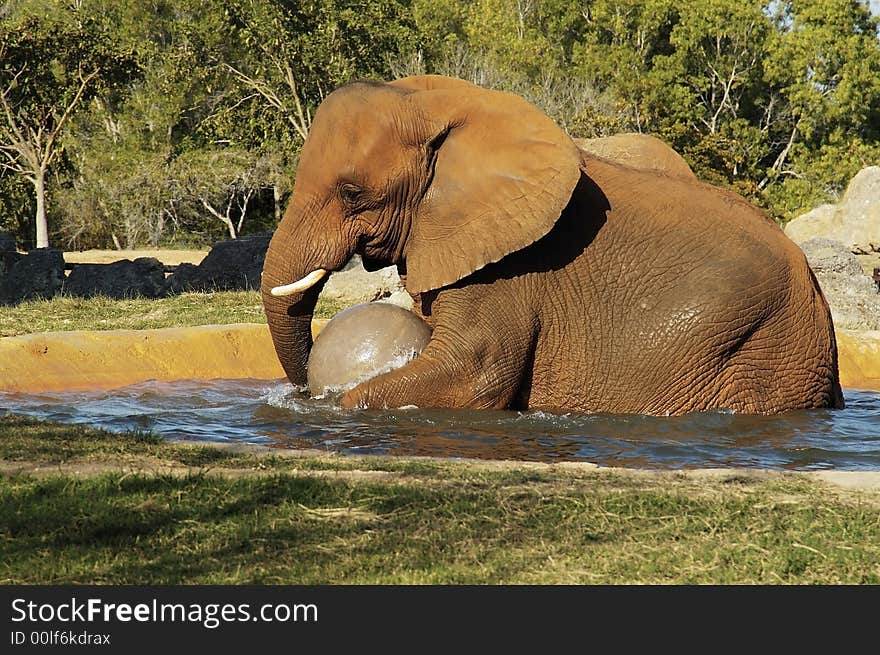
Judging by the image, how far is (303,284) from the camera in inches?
362

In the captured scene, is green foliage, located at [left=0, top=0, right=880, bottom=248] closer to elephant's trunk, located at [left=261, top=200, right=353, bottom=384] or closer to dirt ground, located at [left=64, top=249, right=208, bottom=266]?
dirt ground, located at [left=64, top=249, right=208, bottom=266]

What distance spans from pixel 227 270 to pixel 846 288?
9.59 m

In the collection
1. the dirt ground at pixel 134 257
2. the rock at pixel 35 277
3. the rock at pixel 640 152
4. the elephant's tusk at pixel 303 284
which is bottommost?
the dirt ground at pixel 134 257

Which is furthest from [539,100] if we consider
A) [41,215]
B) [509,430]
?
[509,430]

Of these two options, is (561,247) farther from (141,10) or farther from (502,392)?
(141,10)

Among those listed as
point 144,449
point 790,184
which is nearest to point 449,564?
point 144,449

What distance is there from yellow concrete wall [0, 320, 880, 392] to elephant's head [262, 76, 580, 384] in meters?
2.64

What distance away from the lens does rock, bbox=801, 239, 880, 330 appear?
50.4 feet

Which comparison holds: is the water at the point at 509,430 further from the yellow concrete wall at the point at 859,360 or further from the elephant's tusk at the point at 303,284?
the yellow concrete wall at the point at 859,360

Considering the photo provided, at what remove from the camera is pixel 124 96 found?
2025 inches

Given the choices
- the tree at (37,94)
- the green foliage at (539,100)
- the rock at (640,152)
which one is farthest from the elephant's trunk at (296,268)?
the green foliage at (539,100)

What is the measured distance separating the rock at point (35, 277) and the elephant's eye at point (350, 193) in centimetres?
971

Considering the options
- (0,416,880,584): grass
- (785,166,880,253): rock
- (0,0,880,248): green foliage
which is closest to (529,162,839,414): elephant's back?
(0,416,880,584): grass

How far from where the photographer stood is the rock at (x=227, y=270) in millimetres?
19672
